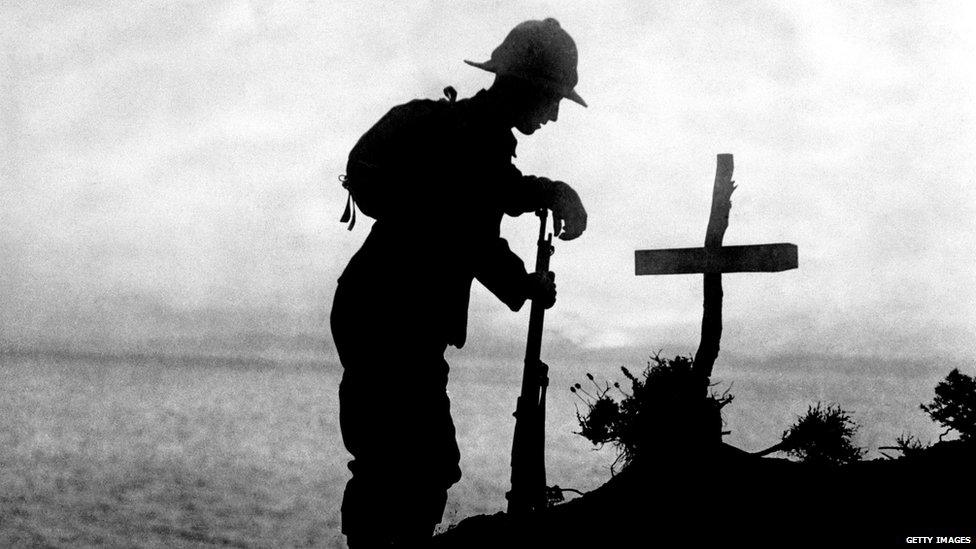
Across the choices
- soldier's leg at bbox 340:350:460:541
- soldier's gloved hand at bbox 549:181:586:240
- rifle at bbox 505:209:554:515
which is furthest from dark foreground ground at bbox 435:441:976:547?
soldier's gloved hand at bbox 549:181:586:240

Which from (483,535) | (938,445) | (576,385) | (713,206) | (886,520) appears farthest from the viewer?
(713,206)

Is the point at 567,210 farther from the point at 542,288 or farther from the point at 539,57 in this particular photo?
the point at 539,57

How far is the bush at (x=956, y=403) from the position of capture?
9.55 m

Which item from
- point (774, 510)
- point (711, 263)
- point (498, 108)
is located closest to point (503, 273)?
point (498, 108)

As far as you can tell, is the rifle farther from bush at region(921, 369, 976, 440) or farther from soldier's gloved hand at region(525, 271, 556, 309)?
bush at region(921, 369, 976, 440)

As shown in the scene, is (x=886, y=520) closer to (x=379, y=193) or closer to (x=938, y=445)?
(x=938, y=445)

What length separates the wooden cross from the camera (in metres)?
9.41

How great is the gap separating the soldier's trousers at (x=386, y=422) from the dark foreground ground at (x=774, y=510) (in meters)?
1.33

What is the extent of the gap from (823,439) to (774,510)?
419 centimetres

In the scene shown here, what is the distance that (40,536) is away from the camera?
126 metres

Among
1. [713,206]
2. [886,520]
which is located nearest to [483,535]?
[886,520]

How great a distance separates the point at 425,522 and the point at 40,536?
474 ft

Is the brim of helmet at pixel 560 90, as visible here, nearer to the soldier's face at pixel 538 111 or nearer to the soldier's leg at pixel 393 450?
the soldier's face at pixel 538 111

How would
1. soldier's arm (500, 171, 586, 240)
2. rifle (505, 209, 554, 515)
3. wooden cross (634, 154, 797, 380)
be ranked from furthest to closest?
wooden cross (634, 154, 797, 380), rifle (505, 209, 554, 515), soldier's arm (500, 171, 586, 240)
